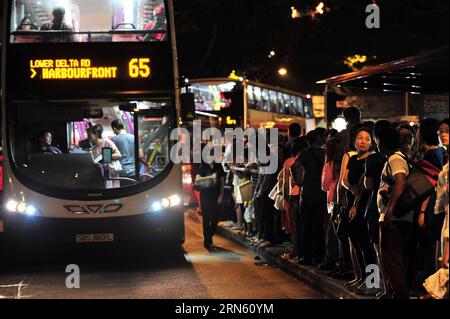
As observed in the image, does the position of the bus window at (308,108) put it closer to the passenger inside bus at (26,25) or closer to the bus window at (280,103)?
the bus window at (280,103)

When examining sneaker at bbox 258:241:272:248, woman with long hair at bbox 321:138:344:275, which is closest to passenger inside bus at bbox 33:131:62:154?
sneaker at bbox 258:241:272:248

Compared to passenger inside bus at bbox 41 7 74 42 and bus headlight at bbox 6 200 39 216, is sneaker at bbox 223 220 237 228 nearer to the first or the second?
bus headlight at bbox 6 200 39 216

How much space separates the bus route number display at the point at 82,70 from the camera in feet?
38.3

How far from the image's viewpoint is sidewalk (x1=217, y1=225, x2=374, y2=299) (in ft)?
28.6

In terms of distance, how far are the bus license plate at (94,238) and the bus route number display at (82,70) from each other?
234 centimetres

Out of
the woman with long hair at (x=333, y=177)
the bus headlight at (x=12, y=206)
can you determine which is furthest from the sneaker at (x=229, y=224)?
the woman with long hair at (x=333, y=177)

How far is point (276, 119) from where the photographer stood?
3083 centimetres

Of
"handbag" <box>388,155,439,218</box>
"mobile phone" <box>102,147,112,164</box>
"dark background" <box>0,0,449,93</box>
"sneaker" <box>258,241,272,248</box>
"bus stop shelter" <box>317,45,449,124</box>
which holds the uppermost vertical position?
"dark background" <box>0,0,449,93</box>

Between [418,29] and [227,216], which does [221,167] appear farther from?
[418,29]

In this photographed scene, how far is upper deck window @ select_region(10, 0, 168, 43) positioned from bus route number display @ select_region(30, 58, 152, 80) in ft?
1.11

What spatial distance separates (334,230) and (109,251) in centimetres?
514

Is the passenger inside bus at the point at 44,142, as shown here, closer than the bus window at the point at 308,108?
Yes

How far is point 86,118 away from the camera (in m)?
12.0
